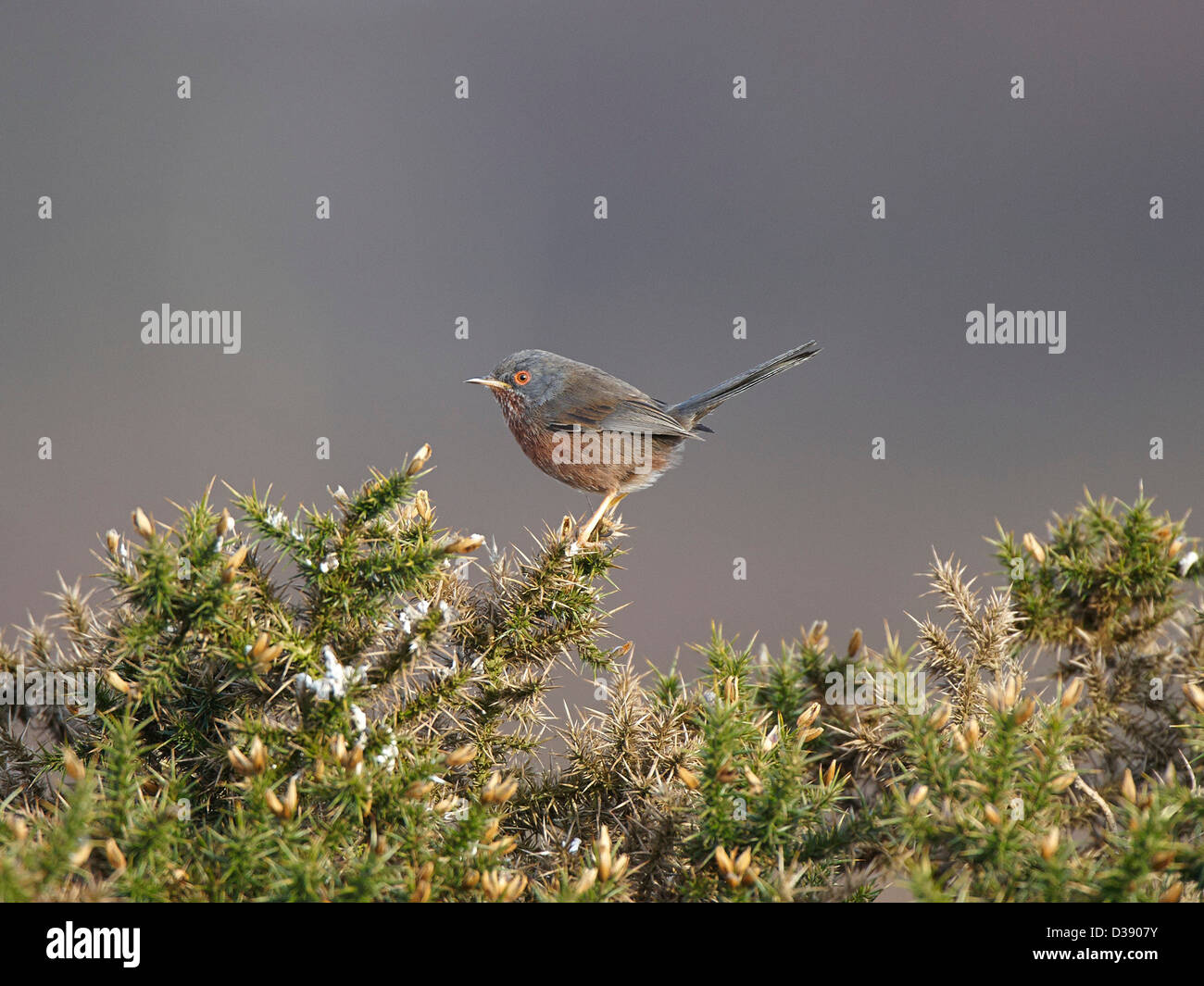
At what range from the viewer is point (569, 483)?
3.38 meters

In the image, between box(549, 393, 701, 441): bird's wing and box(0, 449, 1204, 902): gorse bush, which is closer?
box(0, 449, 1204, 902): gorse bush

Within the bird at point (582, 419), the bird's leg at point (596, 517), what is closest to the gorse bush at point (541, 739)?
the bird's leg at point (596, 517)

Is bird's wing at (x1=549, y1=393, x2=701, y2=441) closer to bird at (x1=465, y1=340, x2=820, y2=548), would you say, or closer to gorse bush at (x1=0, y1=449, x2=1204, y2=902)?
bird at (x1=465, y1=340, x2=820, y2=548)

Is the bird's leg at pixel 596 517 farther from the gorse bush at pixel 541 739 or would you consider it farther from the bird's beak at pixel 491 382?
the bird's beak at pixel 491 382

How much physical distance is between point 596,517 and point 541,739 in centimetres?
72

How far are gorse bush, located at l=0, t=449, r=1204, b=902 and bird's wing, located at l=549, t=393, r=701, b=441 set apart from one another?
66 cm

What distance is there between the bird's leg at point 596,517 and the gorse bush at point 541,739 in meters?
0.06

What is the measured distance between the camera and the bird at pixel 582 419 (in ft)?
10.8

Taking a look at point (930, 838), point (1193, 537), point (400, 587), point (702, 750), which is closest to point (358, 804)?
point (400, 587)

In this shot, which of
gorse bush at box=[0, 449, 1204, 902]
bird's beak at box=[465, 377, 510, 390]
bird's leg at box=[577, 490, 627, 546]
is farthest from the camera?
bird's beak at box=[465, 377, 510, 390]

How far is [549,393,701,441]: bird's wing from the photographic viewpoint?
3.32m

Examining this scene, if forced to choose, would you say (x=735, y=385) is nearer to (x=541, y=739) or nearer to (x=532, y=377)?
(x=532, y=377)

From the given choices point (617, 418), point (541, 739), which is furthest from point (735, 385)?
point (541, 739)

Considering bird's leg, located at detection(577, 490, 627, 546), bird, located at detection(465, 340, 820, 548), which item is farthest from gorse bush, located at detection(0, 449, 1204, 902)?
bird, located at detection(465, 340, 820, 548)
